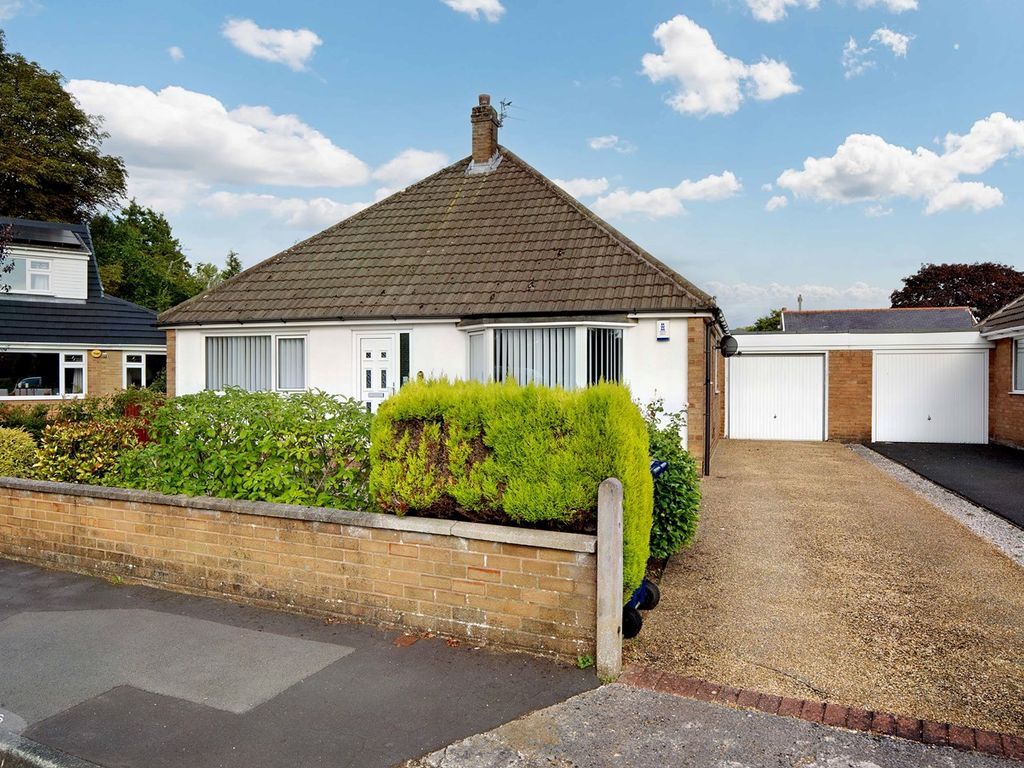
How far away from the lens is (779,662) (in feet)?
14.4

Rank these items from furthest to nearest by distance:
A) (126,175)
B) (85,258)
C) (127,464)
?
(126,175) < (85,258) < (127,464)

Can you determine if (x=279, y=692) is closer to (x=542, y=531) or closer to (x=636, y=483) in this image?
(x=542, y=531)

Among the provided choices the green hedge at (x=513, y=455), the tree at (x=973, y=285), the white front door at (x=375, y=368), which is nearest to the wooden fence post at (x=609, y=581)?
the green hedge at (x=513, y=455)

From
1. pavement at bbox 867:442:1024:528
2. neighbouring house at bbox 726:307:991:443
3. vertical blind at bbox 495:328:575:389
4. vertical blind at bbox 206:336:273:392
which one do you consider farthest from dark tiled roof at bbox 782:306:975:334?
vertical blind at bbox 206:336:273:392

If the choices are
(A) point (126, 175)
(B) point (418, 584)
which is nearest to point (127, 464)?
(B) point (418, 584)

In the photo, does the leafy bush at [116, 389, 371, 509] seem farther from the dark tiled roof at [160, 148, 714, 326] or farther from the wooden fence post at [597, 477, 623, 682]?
the dark tiled roof at [160, 148, 714, 326]

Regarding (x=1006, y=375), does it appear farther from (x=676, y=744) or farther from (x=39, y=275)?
(x=39, y=275)

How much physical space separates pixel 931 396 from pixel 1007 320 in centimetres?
233

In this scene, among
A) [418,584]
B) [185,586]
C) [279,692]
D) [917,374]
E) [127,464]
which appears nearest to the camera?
[279,692]

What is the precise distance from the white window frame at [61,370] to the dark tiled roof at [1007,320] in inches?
990

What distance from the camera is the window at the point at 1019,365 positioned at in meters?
15.2

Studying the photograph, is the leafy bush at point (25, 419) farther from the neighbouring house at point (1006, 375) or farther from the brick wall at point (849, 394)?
the neighbouring house at point (1006, 375)

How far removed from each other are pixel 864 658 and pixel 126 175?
41.3 metres

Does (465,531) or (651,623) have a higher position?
(465,531)
